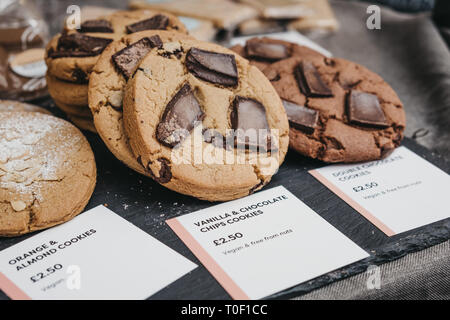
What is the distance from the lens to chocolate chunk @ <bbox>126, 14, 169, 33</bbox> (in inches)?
65.5

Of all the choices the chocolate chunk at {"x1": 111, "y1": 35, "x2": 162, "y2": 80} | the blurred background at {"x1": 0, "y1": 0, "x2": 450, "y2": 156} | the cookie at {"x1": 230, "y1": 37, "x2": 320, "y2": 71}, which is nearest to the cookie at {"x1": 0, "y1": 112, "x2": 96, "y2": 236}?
the chocolate chunk at {"x1": 111, "y1": 35, "x2": 162, "y2": 80}

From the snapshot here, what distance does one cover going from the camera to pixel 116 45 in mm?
1513

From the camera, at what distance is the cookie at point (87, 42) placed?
1.52m

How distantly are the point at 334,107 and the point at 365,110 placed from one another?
12cm

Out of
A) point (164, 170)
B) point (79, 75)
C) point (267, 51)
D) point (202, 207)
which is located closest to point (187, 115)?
point (164, 170)

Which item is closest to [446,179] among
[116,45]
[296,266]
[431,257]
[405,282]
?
[431,257]

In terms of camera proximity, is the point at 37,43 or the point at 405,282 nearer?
the point at 405,282

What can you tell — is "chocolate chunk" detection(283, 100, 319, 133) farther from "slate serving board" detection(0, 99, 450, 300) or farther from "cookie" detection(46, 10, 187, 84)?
"cookie" detection(46, 10, 187, 84)

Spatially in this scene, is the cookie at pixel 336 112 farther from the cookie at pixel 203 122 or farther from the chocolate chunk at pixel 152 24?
the chocolate chunk at pixel 152 24

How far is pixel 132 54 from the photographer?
1478 mm

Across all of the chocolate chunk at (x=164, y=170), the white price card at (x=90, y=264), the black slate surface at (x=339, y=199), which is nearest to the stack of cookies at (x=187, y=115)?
the chocolate chunk at (x=164, y=170)

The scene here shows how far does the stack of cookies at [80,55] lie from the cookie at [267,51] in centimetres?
37
